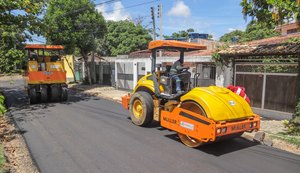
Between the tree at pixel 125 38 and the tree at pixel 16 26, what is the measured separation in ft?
77.0

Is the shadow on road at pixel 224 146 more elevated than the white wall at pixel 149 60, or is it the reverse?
the white wall at pixel 149 60

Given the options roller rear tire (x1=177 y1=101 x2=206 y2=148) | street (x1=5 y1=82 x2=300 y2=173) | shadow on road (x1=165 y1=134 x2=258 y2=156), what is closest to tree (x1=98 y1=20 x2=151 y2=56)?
street (x1=5 y1=82 x2=300 y2=173)

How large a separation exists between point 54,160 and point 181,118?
9.68 ft

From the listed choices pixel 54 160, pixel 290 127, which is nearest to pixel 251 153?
pixel 290 127

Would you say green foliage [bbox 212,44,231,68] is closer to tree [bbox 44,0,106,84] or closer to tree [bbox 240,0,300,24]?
tree [bbox 240,0,300,24]

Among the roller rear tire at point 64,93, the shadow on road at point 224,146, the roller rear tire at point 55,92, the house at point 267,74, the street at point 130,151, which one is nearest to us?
the street at point 130,151

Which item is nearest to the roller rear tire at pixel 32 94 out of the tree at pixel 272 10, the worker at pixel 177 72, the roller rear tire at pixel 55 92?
the roller rear tire at pixel 55 92

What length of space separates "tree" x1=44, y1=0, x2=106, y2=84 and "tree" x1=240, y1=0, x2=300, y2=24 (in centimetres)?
1320

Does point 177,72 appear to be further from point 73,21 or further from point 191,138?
point 73,21

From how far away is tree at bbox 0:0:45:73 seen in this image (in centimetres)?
1063

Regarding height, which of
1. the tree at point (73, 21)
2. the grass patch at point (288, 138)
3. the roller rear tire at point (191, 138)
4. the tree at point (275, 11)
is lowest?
the grass patch at point (288, 138)

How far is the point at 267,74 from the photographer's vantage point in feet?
34.9

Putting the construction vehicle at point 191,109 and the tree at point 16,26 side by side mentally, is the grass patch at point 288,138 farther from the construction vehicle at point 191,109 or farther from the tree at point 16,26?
the tree at point 16,26

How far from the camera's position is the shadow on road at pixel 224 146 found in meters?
5.96
